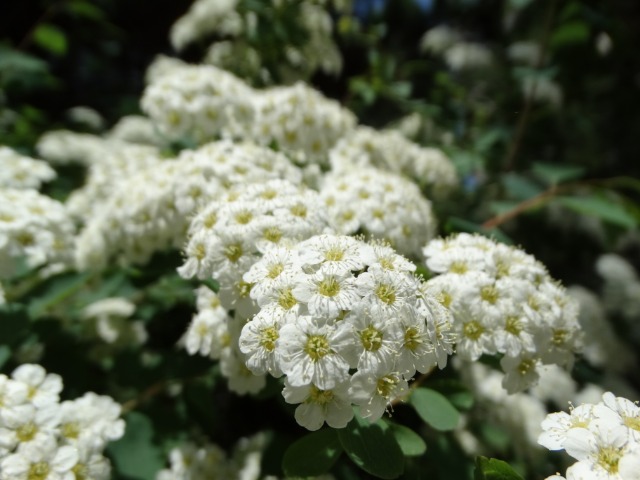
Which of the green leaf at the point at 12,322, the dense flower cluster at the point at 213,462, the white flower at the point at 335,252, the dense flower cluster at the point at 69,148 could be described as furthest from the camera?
the dense flower cluster at the point at 69,148

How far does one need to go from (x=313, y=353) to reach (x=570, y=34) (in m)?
2.97

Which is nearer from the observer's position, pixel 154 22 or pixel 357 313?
pixel 357 313

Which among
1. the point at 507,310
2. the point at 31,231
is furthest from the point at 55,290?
the point at 507,310

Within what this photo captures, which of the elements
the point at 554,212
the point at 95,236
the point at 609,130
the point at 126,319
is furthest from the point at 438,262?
the point at 609,130

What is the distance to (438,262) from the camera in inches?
65.4

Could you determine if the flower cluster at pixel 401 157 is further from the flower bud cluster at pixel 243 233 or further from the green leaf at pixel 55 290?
the green leaf at pixel 55 290

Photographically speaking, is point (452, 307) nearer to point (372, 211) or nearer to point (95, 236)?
point (372, 211)

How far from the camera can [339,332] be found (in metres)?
1.21

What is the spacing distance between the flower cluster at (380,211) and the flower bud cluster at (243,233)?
25cm

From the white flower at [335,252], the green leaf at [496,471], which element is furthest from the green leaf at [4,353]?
the green leaf at [496,471]

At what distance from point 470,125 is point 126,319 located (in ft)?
9.27

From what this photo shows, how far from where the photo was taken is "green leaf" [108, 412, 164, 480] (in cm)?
195

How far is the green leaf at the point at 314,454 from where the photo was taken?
1399 mm

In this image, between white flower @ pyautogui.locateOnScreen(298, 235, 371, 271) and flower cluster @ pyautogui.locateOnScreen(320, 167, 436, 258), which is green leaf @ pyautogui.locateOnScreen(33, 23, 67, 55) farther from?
white flower @ pyautogui.locateOnScreen(298, 235, 371, 271)
